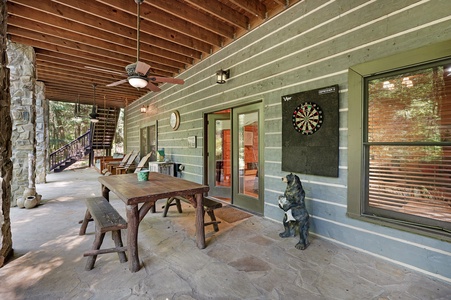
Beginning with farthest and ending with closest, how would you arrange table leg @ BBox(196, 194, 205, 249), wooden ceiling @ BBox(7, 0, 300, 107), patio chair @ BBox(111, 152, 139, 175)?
1. patio chair @ BBox(111, 152, 139, 175)
2. wooden ceiling @ BBox(7, 0, 300, 107)
3. table leg @ BBox(196, 194, 205, 249)

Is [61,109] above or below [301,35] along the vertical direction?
above

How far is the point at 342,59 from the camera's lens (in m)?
2.53

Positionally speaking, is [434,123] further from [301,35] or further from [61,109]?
[61,109]

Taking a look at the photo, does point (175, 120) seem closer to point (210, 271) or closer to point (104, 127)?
point (210, 271)

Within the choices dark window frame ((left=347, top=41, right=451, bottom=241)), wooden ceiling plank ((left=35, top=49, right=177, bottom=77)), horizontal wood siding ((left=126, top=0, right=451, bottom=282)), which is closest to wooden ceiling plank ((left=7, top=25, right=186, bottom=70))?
wooden ceiling plank ((left=35, top=49, right=177, bottom=77))

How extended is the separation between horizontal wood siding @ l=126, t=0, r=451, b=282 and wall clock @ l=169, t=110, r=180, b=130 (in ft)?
5.88

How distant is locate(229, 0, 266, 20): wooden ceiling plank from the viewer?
3.15m

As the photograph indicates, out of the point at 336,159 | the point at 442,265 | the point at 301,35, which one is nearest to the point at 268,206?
the point at 336,159

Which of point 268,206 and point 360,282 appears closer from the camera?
point 360,282

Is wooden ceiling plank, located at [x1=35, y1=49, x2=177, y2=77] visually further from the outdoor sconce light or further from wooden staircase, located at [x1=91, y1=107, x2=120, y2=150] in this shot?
wooden staircase, located at [x1=91, y1=107, x2=120, y2=150]

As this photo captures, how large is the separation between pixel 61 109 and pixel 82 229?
45.8ft

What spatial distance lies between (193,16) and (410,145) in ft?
11.8

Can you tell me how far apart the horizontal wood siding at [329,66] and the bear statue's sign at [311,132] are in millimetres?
89

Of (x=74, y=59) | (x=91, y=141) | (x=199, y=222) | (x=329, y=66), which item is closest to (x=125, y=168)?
(x=74, y=59)
